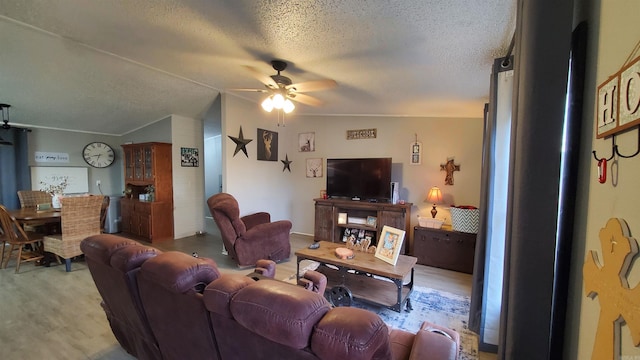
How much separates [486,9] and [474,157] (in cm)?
291

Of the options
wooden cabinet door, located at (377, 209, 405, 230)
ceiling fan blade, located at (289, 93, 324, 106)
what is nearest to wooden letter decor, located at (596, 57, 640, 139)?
ceiling fan blade, located at (289, 93, 324, 106)

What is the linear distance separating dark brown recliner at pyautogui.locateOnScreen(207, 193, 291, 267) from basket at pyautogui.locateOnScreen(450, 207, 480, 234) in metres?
2.49

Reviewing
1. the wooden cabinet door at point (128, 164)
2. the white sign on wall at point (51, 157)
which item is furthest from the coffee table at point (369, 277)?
the white sign on wall at point (51, 157)

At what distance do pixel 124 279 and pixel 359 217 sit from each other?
366 centimetres

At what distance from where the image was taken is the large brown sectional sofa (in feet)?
2.63

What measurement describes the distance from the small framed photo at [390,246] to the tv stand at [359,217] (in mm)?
1464

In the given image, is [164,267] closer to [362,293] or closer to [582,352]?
[582,352]

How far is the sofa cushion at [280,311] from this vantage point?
0.81 m

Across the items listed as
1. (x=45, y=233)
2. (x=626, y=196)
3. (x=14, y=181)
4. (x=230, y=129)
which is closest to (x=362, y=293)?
(x=626, y=196)

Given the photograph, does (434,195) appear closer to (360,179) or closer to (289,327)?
(360,179)

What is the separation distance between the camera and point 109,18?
2.11 meters

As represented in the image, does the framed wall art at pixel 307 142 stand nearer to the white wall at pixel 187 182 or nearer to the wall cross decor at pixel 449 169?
the white wall at pixel 187 182

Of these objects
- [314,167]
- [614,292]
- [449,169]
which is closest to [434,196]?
[449,169]

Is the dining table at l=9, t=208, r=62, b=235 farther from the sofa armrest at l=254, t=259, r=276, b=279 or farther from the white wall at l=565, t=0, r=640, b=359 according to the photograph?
the white wall at l=565, t=0, r=640, b=359
